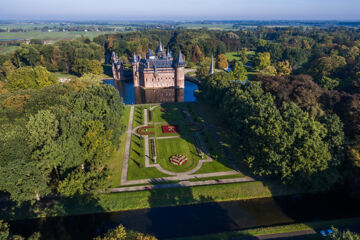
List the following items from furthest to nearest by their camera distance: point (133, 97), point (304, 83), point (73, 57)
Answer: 1. point (73, 57)
2. point (133, 97)
3. point (304, 83)

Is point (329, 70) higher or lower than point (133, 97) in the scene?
higher

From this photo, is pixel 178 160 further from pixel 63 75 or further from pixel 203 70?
pixel 63 75

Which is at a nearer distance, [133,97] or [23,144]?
[23,144]

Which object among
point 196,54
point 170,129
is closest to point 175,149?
point 170,129

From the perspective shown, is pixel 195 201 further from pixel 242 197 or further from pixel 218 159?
pixel 218 159

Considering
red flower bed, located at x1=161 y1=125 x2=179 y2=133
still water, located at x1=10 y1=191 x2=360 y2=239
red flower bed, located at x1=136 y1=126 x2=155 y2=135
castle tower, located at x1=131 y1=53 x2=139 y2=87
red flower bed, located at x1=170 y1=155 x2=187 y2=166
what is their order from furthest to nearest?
1. castle tower, located at x1=131 y1=53 x2=139 y2=87
2. red flower bed, located at x1=161 y1=125 x2=179 y2=133
3. red flower bed, located at x1=136 y1=126 x2=155 y2=135
4. red flower bed, located at x1=170 y1=155 x2=187 y2=166
5. still water, located at x1=10 y1=191 x2=360 y2=239

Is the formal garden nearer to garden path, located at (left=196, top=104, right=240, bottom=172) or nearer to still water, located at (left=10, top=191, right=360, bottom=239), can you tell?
garden path, located at (left=196, top=104, right=240, bottom=172)

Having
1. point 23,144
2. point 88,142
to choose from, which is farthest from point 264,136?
point 23,144

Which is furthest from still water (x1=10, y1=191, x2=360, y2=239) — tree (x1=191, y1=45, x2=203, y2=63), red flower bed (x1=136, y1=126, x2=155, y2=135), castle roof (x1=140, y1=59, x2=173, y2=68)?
tree (x1=191, y1=45, x2=203, y2=63)
